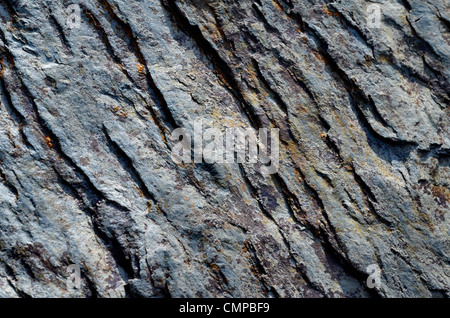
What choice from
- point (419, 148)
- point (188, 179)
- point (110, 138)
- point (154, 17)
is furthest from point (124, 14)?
point (419, 148)

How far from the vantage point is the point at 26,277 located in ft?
15.7

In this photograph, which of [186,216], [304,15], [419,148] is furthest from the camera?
[304,15]

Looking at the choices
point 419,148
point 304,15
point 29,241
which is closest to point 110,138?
point 29,241

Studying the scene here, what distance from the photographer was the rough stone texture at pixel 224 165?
5004 millimetres

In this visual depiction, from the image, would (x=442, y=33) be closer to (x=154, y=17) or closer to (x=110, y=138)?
(x=154, y=17)

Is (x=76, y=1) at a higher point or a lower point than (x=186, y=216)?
higher

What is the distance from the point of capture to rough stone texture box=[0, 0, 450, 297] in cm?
500

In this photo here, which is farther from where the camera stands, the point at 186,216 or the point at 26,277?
the point at 186,216

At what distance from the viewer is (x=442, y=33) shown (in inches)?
241

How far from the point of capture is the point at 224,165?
5.42 meters

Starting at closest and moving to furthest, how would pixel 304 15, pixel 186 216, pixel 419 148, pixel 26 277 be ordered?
pixel 26 277
pixel 186 216
pixel 419 148
pixel 304 15

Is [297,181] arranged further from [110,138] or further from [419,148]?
[110,138]

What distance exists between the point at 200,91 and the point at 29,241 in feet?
10.6

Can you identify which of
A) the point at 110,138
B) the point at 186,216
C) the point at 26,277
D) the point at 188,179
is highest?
the point at 110,138
